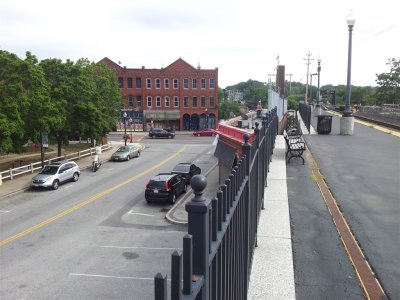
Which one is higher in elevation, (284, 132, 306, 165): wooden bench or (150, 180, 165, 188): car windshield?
(284, 132, 306, 165): wooden bench

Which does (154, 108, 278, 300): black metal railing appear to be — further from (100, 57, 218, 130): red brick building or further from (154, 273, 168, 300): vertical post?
(100, 57, 218, 130): red brick building

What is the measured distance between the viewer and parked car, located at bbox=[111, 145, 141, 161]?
42062mm

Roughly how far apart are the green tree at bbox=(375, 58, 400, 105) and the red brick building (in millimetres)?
29644

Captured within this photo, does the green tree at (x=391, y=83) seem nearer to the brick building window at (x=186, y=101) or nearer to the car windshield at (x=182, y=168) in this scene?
the brick building window at (x=186, y=101)

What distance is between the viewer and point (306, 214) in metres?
8.30

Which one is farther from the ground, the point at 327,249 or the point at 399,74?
the point at 399,74

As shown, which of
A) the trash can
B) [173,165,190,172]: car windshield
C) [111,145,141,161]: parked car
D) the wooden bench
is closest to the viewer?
the wooden bench

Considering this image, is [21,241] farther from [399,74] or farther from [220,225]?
[399,74]

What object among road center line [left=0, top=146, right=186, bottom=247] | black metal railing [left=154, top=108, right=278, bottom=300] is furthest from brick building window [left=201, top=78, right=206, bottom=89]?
black metal railing [left=154, top=108, right=278, bottom=300]

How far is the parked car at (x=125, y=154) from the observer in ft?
138

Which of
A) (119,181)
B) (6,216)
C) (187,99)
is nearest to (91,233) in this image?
(6,216)

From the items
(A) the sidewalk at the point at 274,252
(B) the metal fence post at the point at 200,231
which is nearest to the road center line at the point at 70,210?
(A) the sidewalk at the point at 274,252

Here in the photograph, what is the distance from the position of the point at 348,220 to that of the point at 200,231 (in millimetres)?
6684

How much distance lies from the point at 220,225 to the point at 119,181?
96.3 ft
